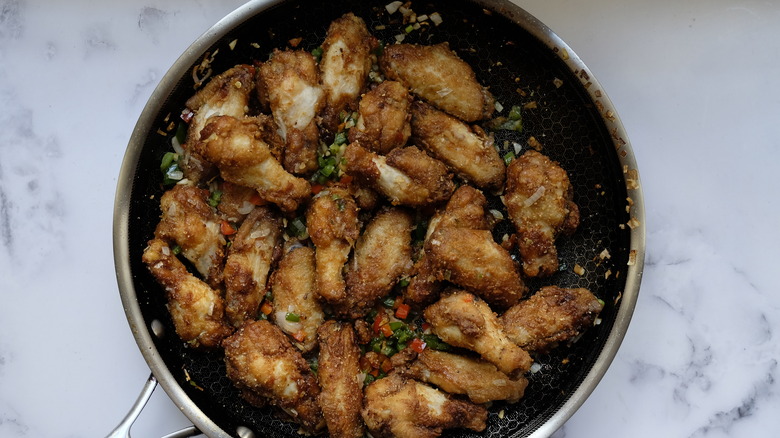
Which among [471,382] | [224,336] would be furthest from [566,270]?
[224,336]

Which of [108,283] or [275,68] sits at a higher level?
[275,68]

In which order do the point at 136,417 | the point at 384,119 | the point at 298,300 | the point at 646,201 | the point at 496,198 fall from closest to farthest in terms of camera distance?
the point at 136,417 → the point at 384,119 → the point at 298,300 → the point at 496,198 → the point at 646,201

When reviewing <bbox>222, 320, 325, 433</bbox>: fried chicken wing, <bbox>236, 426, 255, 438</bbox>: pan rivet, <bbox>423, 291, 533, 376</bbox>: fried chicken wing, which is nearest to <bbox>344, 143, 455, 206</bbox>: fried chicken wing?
<bbox>423, 291, 533, 376</bbox>: fried chicken wing

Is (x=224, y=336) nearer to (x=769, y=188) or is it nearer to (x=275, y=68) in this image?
(x=275, y=68)

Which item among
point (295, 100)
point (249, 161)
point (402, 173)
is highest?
point (295, 100)

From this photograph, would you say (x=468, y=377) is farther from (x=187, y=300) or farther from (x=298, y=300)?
(x=187, y=300)

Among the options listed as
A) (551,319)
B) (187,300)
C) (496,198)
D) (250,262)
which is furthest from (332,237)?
(551,319)

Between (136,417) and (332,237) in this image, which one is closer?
(136,417)

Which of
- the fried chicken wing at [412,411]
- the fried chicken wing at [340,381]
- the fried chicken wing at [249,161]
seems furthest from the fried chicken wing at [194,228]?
the fried chicken wing at [412,411]
